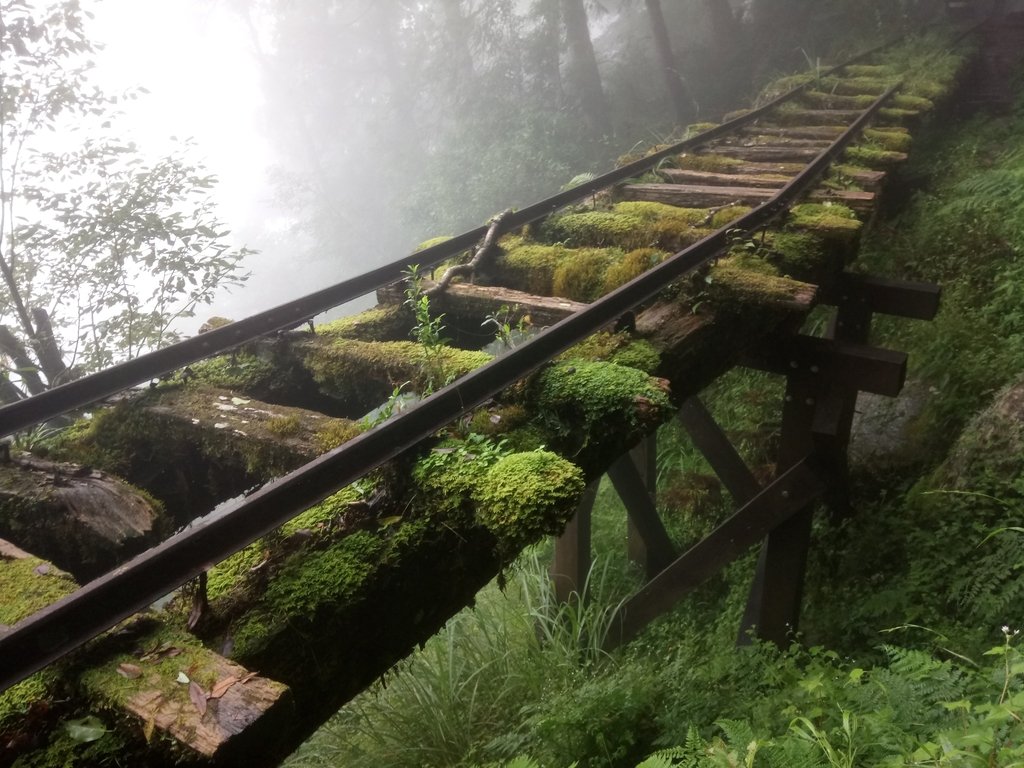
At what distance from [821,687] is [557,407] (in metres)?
1.58

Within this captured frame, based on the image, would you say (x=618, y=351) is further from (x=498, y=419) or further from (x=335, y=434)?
(x=335, y=434)

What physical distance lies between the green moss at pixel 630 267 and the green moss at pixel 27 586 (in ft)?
8.55

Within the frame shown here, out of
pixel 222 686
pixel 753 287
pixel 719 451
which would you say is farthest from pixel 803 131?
pixel 222 686

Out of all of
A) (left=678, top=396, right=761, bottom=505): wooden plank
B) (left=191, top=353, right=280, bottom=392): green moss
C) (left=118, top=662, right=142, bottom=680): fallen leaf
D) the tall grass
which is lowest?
the tall grass

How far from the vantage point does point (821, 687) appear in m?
2.58

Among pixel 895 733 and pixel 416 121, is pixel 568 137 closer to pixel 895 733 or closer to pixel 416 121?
pixel 416 121

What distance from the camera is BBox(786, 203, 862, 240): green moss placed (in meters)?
3.90

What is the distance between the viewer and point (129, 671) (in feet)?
4.26

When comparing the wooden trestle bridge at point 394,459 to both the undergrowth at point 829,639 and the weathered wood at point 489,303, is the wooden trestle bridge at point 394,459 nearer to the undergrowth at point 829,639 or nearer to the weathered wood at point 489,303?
the weathered wood at point 489,303

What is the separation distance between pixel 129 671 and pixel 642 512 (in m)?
4.45

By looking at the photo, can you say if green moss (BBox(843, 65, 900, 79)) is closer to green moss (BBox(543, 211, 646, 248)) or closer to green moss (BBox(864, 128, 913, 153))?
green moss (BBox(864, 128, 913, 153))

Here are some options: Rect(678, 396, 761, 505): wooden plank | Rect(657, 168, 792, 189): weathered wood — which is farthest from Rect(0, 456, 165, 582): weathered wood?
Rect(657, 168, 792, 189): weathered wood

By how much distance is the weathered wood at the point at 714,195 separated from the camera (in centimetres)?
452

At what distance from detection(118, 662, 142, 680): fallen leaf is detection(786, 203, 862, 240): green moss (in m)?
3.95
